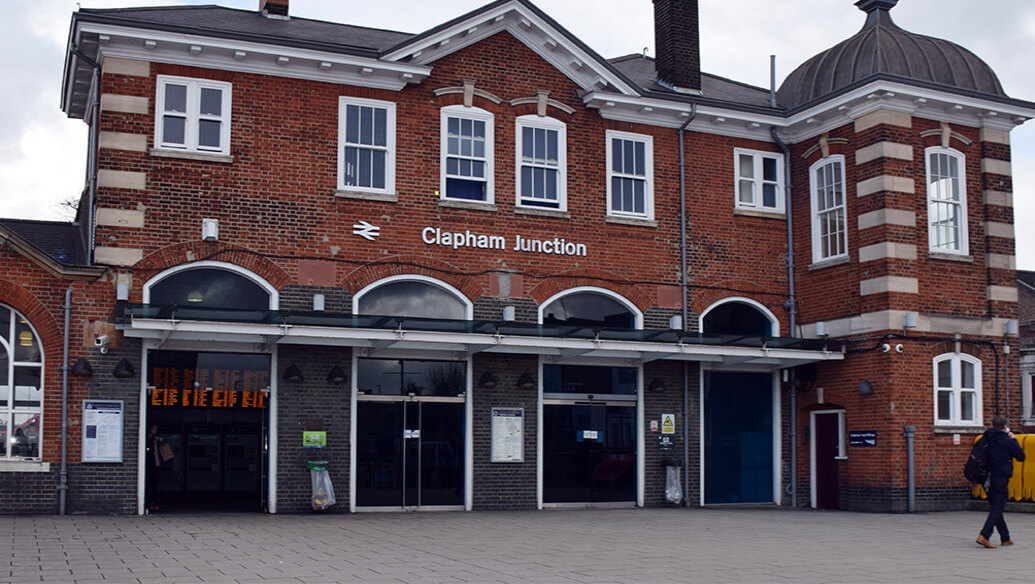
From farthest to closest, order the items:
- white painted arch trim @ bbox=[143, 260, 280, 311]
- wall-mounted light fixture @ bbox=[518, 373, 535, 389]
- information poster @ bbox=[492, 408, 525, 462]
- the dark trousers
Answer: wall-mounted light fixture @ bbox=[518, 373, 535, 389]
information poster @ bbox=[492, 408, 525, 462]
white painted arch trim @ bbox=[143, 260, 280, 311]
the dark trousers

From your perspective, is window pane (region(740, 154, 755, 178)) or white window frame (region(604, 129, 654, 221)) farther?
window pane (region(740, 154, 755, 178))

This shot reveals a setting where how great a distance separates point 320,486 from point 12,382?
5.01 meters

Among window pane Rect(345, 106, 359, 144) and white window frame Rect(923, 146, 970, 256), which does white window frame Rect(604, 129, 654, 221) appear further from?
white window frame Rect(923, 146, 970, 256)

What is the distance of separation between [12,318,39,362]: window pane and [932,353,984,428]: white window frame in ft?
51.6

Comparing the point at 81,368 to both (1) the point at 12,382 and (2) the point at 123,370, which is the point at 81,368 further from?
(1) the point at 12,382

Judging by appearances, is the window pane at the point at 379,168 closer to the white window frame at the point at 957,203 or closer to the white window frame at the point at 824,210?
the white window frame at the point at 824,210

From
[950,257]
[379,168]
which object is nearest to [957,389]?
[950,257]

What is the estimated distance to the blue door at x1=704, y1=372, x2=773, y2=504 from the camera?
21594mm

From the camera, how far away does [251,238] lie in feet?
60.0

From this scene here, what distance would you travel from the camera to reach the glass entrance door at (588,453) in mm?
20141

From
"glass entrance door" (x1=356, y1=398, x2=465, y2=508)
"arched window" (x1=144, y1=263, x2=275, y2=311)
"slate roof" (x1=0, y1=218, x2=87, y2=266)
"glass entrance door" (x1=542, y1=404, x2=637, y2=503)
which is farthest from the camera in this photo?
"slate roof" (x1=0, y1=218, x2=87, y2=266)

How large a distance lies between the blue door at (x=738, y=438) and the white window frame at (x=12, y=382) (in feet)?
39.3

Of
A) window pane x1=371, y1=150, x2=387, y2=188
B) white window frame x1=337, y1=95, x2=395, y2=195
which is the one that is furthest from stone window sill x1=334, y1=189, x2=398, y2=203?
window pane x1=371, y1=150, x2=387, y2=188

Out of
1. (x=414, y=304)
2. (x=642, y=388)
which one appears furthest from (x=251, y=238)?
(x=642, y=388)
